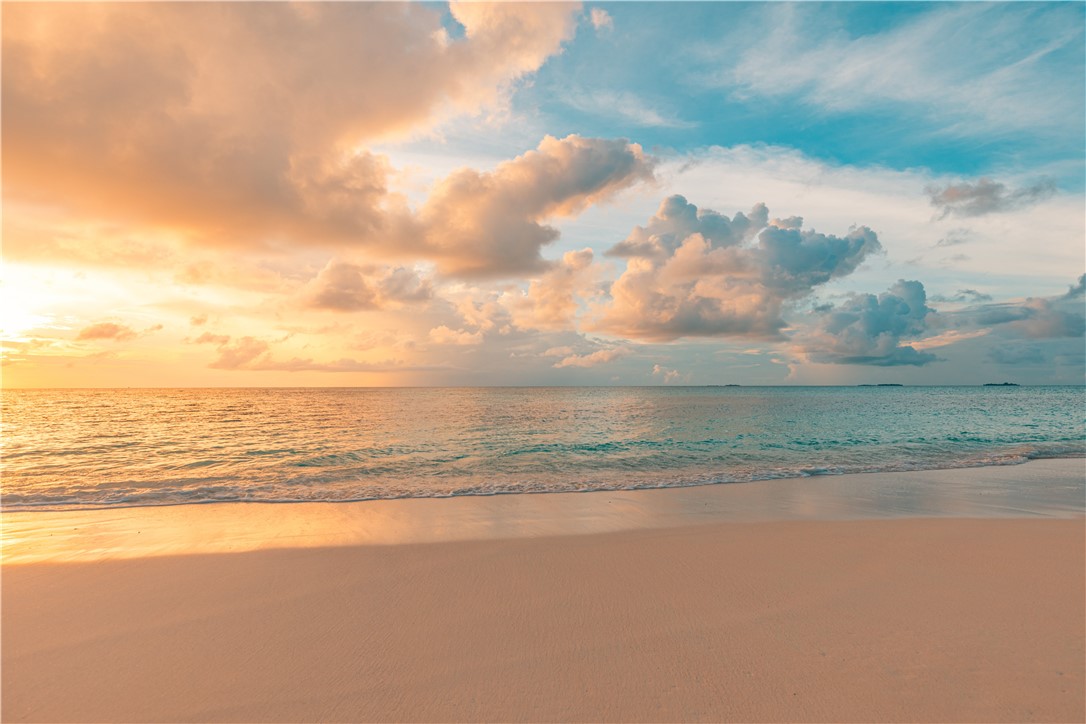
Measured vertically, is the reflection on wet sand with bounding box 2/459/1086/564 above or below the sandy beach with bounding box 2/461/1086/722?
below

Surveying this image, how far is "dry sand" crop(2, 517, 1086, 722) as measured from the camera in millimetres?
4457

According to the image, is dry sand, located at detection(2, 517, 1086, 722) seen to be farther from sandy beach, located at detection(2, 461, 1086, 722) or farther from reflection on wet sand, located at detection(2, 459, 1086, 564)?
reflection on wet sand, located at detection(2, 459, 1086, 564)

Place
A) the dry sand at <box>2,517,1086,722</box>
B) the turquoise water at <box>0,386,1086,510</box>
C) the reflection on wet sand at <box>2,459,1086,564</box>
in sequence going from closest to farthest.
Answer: the dry sand at <box>2,517,1086,722</box> < the reflection on wet sand at <box>2,459,1086,564</box> < the turquoise water at <box>0,386,1086,510</box>

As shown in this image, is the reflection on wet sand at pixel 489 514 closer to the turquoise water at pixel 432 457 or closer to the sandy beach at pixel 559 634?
the sandy beach at pixel 559 634

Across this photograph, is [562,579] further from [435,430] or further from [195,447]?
[435,430]

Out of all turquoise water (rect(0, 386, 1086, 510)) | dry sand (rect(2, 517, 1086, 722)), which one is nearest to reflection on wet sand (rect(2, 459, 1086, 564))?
dry sand (rect(2, 517, 1086, 722))

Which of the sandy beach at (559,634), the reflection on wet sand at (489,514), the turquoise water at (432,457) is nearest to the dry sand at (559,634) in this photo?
the sandy beach at (559,634)

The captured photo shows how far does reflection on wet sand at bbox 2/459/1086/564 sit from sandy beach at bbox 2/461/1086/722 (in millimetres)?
1187

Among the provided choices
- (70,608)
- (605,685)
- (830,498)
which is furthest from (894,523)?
(70,608)

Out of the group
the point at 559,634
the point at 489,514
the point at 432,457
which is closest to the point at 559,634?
the point at 559,634

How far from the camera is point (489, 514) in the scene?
40.1 ft

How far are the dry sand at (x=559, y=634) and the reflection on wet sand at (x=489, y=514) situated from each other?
129 centimetres

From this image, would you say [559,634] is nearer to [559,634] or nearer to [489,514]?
[559,634]

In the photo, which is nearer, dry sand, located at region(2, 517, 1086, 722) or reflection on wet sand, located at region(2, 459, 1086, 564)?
dry sand, located at region(2, 517, 1086, 722)
